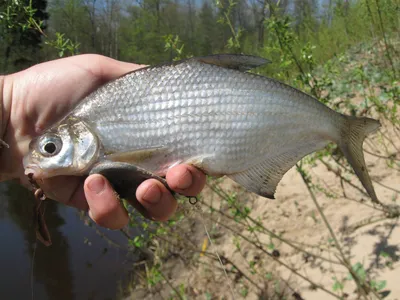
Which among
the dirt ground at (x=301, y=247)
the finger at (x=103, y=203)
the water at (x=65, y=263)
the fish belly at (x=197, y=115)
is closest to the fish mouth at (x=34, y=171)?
the finger at (x=103, y=203)

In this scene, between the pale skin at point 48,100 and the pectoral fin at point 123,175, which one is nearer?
the pectoral fin at point 123,175

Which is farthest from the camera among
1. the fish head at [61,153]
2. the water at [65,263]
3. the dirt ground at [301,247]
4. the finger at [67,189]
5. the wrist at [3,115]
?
the water at [65,263]

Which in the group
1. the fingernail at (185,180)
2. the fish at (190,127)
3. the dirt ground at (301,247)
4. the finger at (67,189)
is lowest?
the dirt ground at (301,247)

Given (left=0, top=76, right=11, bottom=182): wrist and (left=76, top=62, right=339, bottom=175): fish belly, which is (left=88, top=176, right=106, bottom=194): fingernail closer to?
(left=76, top=62, right=339, bottom=175): fish belly

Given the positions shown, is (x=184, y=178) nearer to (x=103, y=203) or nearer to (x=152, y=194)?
(x=152, y=194)

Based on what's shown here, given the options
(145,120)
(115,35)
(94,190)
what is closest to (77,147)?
(94,190)

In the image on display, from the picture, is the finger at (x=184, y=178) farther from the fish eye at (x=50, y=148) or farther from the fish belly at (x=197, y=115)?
the fish eye at (x=50, y=148)

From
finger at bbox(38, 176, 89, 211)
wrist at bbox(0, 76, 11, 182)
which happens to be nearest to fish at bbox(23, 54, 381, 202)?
finger at bbox(38, 176, 89, 211)
